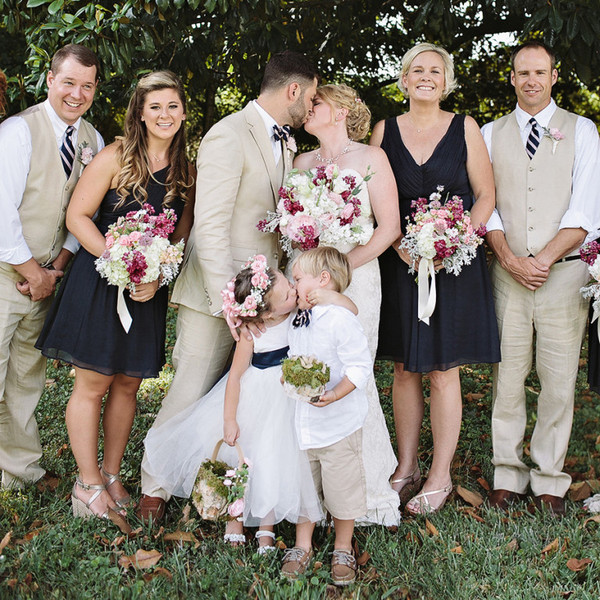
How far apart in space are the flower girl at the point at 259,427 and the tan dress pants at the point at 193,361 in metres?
0.21

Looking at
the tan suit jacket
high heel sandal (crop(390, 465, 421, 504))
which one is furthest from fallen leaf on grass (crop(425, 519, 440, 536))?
the tan suit jacket

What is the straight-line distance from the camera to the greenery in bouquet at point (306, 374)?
3219 mm

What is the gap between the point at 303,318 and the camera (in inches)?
140

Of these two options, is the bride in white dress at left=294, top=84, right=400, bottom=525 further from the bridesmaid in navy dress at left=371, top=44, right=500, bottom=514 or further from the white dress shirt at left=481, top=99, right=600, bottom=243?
the white dress shirt at left=481, top=99, right=600, bottom=243

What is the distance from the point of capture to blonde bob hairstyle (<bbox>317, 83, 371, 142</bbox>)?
413 cm

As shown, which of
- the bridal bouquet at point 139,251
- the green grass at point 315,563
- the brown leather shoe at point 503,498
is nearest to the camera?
the green grass at point 315,563

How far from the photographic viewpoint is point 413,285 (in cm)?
426

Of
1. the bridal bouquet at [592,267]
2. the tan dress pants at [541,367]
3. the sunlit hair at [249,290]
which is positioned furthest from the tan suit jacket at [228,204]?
the bridal bouquet at [592,267]

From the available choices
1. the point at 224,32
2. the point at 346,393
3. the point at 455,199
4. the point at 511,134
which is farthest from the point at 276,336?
the point at 224,32

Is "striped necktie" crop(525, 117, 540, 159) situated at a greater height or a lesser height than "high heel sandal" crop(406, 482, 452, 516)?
greater

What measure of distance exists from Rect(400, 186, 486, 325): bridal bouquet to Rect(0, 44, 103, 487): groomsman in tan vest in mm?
1934

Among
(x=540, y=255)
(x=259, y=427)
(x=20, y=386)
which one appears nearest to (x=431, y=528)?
(x=259, y=427)

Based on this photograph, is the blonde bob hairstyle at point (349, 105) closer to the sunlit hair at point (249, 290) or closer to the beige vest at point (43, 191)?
the sunlit hair at point (249, 290)

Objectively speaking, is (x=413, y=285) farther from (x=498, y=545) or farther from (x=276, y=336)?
(x=498, y=545)
